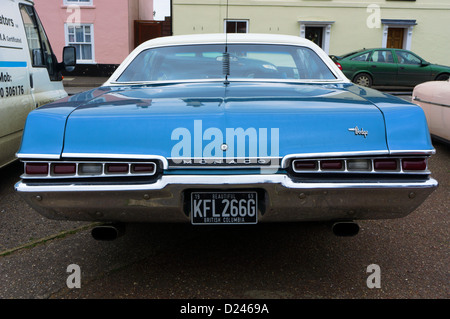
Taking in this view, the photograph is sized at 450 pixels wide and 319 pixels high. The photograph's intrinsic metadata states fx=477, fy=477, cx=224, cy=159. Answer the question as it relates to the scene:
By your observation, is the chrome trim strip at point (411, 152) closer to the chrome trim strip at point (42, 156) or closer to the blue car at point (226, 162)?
the blue car at point (226, 162)

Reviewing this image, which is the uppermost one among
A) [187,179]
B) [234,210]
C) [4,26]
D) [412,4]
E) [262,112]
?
[412,4]

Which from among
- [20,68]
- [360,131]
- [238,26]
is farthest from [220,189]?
[238,26]

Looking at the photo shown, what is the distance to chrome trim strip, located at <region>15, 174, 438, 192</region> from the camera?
7.92ft

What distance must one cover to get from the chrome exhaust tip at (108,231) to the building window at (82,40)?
20.5 metres

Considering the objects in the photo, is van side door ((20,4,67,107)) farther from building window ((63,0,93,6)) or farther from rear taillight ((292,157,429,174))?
building window ((63,0,93,6))

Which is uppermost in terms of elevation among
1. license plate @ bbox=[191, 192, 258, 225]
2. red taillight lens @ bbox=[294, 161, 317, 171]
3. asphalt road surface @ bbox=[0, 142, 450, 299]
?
red taillight lens @ bbox=[294, 161, 317, 171]

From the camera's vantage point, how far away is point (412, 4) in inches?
887

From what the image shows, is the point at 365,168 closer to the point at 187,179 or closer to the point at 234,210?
the point at 234,210

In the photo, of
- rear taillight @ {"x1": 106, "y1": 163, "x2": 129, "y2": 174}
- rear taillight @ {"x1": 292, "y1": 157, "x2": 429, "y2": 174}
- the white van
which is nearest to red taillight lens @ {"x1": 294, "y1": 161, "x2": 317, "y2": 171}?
rear taillight @ {"x1": 292, "y1": 157, "x2": 429, "y2": 174}

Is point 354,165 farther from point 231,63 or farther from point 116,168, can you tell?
point 231,63

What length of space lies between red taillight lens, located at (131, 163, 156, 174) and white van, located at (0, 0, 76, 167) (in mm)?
2888

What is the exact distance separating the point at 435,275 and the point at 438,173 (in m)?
3.16

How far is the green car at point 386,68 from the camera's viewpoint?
1709 centimetres
